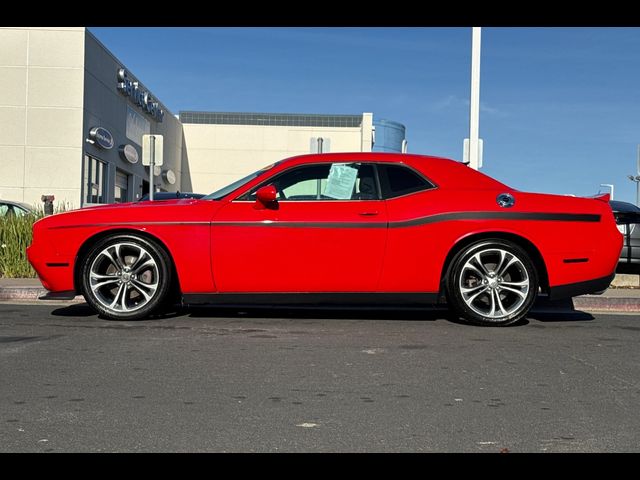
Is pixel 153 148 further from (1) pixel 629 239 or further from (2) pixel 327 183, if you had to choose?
(1) pixel 629 239

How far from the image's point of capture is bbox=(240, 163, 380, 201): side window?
6570mm

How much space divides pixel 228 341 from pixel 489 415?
7.96ft

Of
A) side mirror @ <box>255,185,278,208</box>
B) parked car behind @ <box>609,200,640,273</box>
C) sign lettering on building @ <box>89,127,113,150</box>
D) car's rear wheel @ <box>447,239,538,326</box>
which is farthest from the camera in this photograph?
sign lettering on building @ <box>89,127,113,150</box>

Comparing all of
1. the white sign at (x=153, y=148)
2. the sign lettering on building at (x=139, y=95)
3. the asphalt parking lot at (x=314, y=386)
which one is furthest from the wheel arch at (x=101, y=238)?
the sign lettering on building at (x=139, y=95)

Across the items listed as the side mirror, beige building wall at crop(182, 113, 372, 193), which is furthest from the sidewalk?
beige building wall at crop(182, 113, 372, 193)

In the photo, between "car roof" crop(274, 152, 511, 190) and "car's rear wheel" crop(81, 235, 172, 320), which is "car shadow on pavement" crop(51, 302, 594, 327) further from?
"car roof" crop(274, 152, 511, 190)

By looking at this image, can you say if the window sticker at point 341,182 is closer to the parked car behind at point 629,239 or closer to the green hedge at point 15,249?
the parked car behind at point 629,239

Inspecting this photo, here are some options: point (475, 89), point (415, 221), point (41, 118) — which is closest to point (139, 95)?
point (41, 118)

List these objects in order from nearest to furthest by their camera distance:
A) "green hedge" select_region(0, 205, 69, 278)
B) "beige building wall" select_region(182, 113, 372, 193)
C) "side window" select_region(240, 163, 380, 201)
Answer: "side window" select_region(240, 163, 380, 201), "green hedge" select_region(0, 205, 69, 278), "beige building wall" select_region(182, 113, 372, 193)

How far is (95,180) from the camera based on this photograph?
24.8 meters

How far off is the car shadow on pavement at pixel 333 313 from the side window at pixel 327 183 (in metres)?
1.17

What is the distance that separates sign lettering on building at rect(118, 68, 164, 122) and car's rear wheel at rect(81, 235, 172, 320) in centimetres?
2150

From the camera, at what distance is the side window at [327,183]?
657 centimetres
